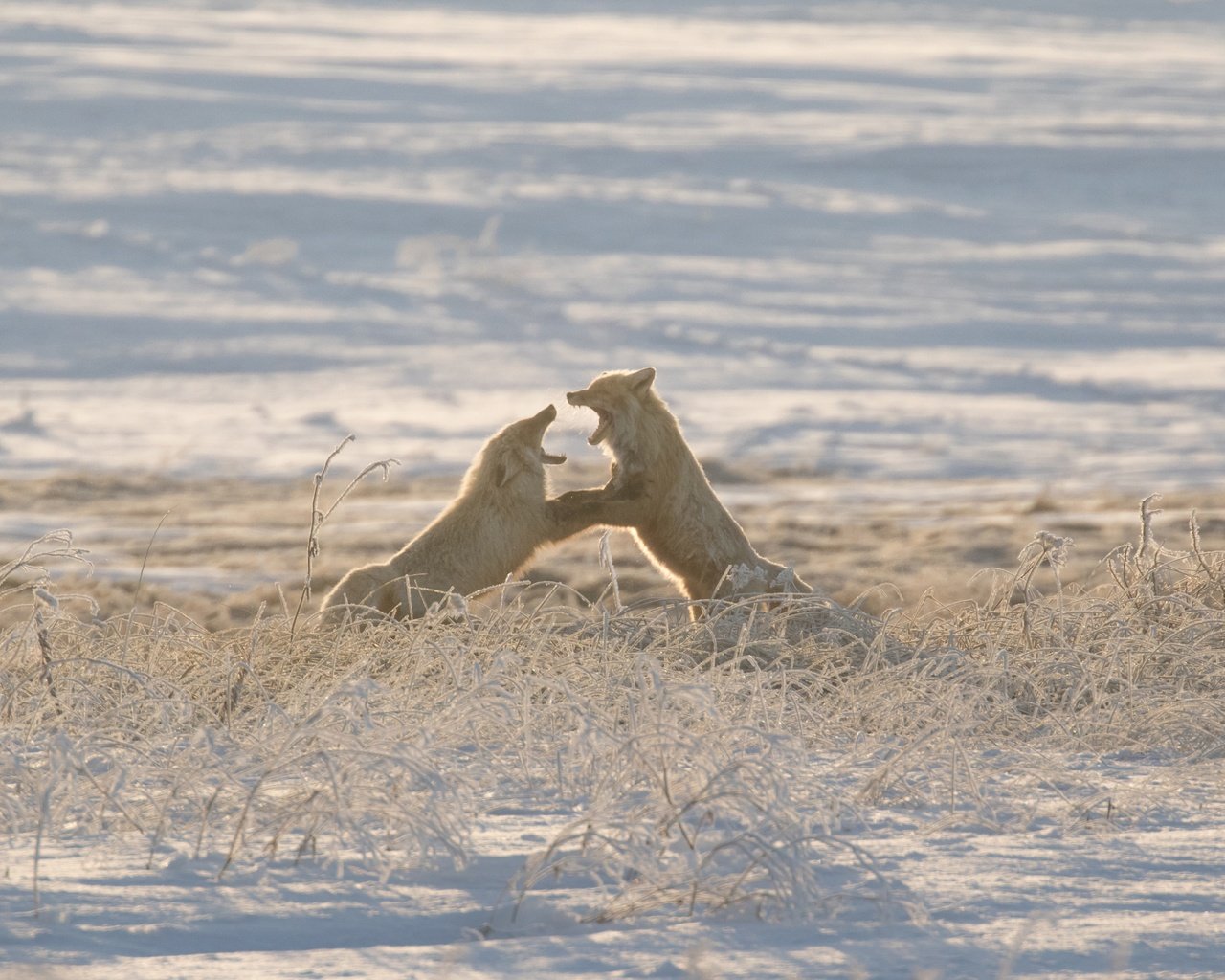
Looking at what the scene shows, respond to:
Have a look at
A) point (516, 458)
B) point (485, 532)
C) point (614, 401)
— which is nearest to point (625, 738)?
point (485, 532)

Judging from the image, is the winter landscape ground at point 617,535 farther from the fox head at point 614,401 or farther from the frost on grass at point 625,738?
the fox head at point 614,401

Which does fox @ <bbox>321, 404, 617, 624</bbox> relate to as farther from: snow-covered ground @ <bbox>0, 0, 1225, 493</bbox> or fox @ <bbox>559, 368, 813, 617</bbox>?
snow-covered ground @ <bbox>0, 0, 1225, 493</bbox>

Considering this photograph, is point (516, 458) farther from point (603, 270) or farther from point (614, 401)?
point (603, 270)

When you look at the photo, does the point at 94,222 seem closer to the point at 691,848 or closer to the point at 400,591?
the point at 400,591

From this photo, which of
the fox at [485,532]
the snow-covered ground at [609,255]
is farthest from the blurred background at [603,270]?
the fox at [485,532]

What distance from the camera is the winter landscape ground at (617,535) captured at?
132 inches

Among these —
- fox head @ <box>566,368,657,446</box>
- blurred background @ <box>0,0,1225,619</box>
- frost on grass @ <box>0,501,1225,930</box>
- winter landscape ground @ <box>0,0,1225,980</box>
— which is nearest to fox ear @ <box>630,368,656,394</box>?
fox head @ <box>566,368,657,446</box>

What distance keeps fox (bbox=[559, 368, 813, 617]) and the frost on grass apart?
2.27 feet

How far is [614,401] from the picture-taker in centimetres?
713

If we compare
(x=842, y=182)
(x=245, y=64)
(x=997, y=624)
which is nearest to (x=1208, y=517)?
(x=997, y=624)

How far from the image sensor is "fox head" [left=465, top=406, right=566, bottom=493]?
686 cm

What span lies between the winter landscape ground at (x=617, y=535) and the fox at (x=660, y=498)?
0.40m

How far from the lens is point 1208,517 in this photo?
15117 millimetres

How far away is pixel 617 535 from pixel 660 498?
8985 mm
